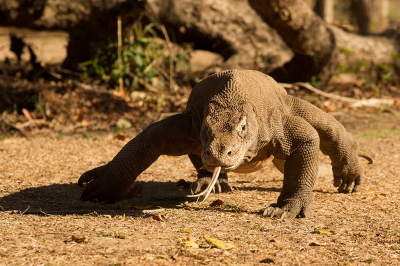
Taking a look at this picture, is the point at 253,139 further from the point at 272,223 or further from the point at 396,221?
the point at 396,221

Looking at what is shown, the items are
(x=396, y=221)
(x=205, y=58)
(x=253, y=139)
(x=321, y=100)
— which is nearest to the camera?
(x=253, y=139)

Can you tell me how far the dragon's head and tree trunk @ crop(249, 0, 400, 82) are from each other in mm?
5011

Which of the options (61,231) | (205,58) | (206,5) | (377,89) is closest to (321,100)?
(377,89)

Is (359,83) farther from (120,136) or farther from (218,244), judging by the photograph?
(218,244)

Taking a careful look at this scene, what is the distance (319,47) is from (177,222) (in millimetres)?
6617

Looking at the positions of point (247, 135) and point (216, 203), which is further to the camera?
point (216, 203)

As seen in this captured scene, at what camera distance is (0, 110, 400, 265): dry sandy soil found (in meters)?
3.28

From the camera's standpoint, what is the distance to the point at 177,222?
4.02 m

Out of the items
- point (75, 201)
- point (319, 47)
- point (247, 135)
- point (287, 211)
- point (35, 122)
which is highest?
point (247, 135)

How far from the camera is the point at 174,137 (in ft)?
14.6

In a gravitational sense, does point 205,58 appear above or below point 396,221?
below

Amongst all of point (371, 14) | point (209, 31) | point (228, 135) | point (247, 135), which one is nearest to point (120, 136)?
point (209, 31)

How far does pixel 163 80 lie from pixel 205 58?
360cm

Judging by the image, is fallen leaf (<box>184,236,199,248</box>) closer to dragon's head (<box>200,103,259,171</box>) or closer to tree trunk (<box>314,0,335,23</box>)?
dragon's head (<box>200,103,259,171</box>)
